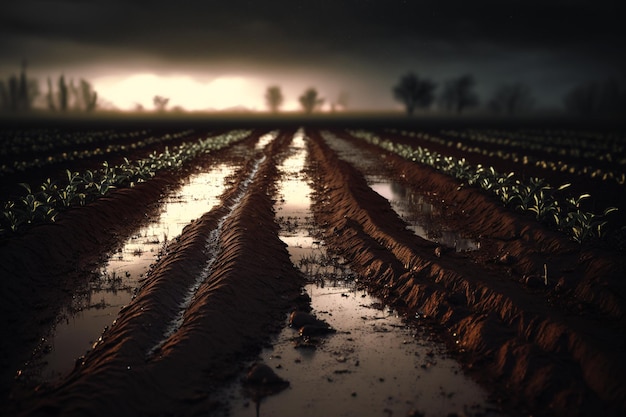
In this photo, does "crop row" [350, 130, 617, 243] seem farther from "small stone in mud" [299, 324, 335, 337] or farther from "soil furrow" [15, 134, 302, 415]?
"soil furrow" [15, 134, 302, 415]

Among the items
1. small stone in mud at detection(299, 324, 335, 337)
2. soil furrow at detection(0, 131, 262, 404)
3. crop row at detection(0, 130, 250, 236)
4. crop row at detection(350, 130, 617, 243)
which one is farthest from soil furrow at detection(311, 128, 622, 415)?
crop row at detection(0, 130, 250, 236)

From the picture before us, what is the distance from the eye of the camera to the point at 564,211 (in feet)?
42.8

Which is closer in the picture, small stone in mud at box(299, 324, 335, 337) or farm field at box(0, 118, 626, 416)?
farm field at box(0, 118, 626, 416)

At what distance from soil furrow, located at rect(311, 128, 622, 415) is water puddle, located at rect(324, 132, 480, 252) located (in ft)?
4.11

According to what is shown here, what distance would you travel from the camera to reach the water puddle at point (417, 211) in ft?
37.5

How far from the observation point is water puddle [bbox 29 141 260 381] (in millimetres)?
6062

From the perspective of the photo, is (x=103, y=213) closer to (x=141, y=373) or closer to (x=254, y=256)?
(x=254, y=256)

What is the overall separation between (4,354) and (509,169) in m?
20.9

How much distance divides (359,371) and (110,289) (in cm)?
453

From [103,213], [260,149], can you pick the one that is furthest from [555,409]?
Answer: [260,149]

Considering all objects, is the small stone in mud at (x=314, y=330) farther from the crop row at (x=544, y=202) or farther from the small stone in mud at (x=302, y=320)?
the crop row at (x=544, y=202)

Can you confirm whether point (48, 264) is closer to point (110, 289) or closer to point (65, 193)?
point (110, 289)

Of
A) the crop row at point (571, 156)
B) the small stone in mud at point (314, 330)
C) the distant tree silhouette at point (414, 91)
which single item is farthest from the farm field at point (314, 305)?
the distant tree silhouette at point (414, 91)

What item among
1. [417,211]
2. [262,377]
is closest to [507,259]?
[417,211]
